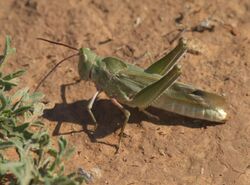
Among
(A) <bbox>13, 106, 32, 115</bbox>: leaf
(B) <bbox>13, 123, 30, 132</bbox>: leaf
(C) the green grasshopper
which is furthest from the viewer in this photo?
(C) the green grasshopper

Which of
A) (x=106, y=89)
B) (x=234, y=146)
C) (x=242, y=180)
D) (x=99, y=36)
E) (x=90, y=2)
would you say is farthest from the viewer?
(x=90, y=2)

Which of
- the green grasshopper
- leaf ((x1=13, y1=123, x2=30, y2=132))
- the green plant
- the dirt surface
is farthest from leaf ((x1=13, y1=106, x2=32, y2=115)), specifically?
the green grasshopper

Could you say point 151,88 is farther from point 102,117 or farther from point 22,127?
point 22,127

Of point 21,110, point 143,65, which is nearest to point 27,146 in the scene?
point 21,110

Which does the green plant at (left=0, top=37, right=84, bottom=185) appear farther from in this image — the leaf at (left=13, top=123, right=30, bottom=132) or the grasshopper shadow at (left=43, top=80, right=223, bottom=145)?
the grasshopper shadow at (left=43, top=80, right=223, bottom=145)

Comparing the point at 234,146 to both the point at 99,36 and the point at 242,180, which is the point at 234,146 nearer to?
the point at 242,180

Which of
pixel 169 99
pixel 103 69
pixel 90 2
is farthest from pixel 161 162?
pixel 90 2

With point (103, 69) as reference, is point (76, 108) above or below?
below

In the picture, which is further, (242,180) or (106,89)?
(106,89)
